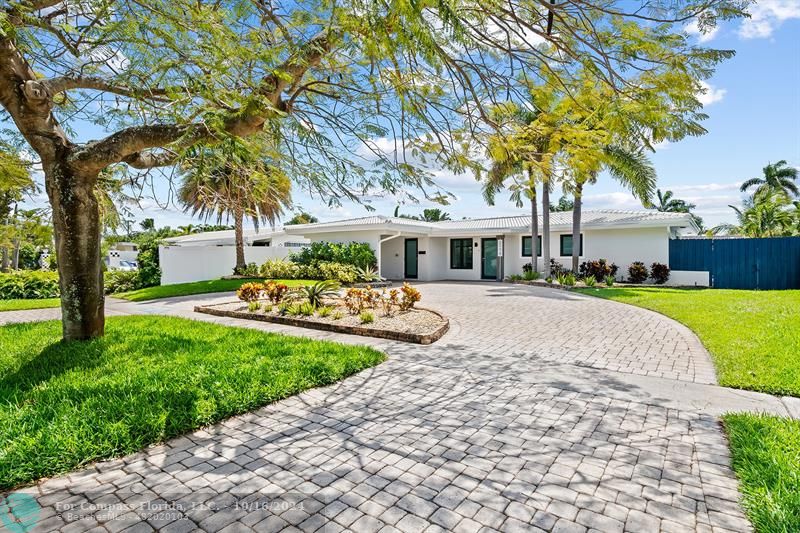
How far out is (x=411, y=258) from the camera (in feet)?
78.6

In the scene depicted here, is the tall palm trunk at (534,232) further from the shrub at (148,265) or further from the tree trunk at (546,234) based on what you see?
the shrub at (148,265)

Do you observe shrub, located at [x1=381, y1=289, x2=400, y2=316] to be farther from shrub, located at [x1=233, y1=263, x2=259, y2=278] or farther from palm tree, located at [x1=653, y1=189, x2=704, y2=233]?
palm tree, located at [x1=653, y1=189, x2=704, y2=233]

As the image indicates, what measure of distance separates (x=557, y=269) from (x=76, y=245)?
61.4ft

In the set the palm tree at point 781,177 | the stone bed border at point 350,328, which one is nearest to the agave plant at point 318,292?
the stone bed border at point 350,328

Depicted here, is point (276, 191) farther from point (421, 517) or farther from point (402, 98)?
point (421, 517)

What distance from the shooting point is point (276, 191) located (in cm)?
758

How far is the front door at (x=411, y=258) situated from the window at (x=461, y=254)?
2.00 metres

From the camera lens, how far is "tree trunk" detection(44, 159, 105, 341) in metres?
6.24

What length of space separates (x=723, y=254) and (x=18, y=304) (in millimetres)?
26022

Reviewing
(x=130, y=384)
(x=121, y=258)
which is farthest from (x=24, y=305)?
(x=121, y=258)

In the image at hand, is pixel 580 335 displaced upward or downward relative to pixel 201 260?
downward

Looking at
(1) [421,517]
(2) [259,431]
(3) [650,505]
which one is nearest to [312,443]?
(2) [259,431]

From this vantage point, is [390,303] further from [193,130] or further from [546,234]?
[546,234]

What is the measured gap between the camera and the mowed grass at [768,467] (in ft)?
8.54
